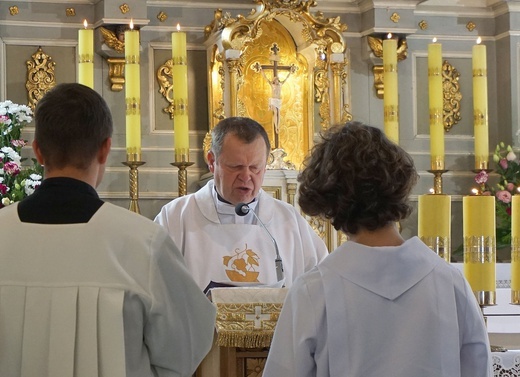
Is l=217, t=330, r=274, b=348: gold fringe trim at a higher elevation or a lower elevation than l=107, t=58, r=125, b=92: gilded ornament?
lower

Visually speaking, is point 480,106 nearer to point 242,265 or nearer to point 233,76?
point 233,76

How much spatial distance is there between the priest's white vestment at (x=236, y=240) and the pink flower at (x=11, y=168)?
5.58 feet

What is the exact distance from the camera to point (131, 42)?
20.7 ft

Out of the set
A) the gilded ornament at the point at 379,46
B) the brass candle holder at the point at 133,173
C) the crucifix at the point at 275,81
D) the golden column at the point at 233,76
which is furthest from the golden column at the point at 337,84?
the brass candle holder at the point at 133,173

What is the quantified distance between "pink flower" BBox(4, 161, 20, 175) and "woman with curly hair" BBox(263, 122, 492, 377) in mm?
4147

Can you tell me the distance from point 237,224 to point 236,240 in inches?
3.5

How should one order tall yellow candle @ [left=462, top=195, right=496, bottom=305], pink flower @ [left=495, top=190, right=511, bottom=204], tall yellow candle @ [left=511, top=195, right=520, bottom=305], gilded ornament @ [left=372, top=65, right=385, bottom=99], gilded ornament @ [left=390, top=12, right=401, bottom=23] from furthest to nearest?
gilded ornament @ [left=372, top=65, right=385, bottom=99] < gilded ornament @ [left=390, top=12, right=401, bottom=23] < pink flower @ [left=495, top=190, right=511, bottom=204] < tall yellow candle @ [left=511, top=195, right=520, bottom=305] < tall yellow candle @ [left=462, top=195, right=496, bottom=305]

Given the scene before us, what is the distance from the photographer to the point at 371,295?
2.57 metres

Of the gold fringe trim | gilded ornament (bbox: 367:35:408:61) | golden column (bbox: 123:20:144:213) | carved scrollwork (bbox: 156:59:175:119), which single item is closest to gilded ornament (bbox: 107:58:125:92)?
carved scrollwork (bbox: 156:59:175:119)

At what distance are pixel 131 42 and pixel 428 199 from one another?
9.92ft

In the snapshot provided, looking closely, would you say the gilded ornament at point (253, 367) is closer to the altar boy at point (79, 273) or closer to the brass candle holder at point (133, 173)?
the altar boy at point (79, 273)

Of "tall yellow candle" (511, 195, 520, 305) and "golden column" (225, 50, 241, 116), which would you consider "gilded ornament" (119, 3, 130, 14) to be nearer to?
"golden column" (225, 50, 241, 116)

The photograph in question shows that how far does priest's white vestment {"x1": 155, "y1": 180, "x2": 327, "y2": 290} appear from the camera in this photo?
4.93 metres

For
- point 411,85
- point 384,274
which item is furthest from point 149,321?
point 411,85
